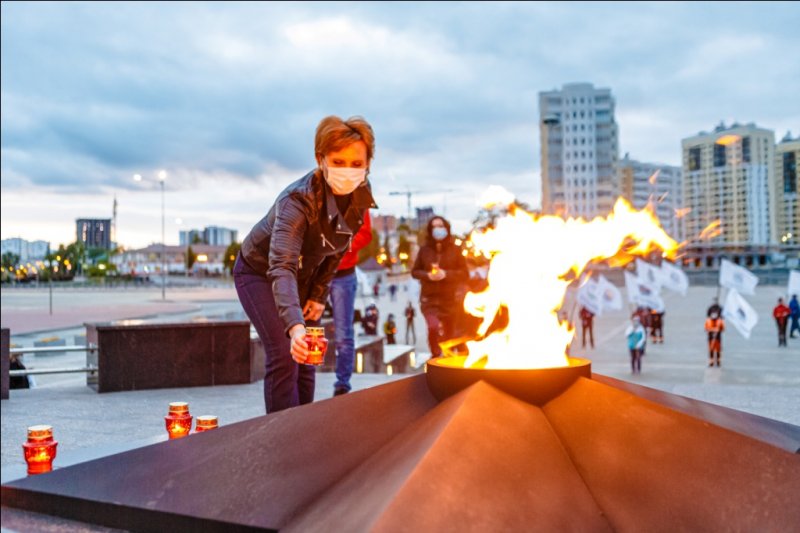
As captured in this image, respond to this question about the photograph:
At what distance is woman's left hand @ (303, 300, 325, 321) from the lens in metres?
3.81

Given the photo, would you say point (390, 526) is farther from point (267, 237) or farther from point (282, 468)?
point (267, 237)

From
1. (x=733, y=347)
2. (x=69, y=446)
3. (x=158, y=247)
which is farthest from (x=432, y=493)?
(x=158, y=247)

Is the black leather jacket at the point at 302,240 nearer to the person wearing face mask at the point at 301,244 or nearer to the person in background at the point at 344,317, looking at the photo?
the person wearing face mask at the point at 301,244

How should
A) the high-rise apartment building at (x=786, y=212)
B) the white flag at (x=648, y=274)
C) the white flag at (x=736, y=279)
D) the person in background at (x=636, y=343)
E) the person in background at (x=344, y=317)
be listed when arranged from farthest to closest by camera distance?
the high-rise apartment building at (x=786, y=212) → the white flag at (x=648, y=274) → the white flag at (x=736, y=279) → the person in background at (x=636, y=343) → the person in background at (x=344, y=317)

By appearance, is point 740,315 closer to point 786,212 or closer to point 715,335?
point 715,335

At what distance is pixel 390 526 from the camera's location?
1888 millimetres

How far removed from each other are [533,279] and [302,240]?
3.82 feet

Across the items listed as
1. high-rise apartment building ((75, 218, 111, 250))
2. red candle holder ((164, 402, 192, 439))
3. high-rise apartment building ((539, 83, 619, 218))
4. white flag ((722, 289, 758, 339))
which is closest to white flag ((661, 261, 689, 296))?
white flag ((722, 289, 758, 339))

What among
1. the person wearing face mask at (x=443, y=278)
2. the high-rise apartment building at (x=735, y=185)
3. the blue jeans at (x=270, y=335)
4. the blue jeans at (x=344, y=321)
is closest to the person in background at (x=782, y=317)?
the person wearing face mask at (x=443, y=278)

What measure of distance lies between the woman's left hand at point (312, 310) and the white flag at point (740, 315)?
15099 millimetres

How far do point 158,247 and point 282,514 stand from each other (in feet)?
615

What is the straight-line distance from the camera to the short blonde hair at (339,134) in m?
3.37

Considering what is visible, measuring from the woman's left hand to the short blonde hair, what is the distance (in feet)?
2.83

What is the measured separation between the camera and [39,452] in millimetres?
2768
